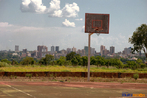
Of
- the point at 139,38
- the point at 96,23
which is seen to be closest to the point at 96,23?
the point at 96,23

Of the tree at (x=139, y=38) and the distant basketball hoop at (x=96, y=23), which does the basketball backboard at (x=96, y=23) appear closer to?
the distant basketball hoop at (x=96, y=23)

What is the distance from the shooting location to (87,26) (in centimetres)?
1616

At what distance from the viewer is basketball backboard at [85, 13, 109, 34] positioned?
632 inches

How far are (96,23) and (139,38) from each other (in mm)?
19924

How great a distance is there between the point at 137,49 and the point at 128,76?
1695 centimetres

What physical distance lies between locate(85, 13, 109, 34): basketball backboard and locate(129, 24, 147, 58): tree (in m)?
19.3

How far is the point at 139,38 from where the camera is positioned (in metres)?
33.6

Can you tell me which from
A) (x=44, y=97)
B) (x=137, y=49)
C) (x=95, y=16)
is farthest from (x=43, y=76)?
(x=137, y=49)

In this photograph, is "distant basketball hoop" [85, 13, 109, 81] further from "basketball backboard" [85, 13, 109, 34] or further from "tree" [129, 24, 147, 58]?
"tree" [129, 24, 147, 58]

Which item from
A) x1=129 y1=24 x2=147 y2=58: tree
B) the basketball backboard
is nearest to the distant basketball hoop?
the basketball backboard

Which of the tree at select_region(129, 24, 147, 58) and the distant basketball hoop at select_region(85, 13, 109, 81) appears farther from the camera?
the tree at select_region(129, 24, 147, 58)

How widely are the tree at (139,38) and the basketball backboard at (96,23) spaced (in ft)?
63.4

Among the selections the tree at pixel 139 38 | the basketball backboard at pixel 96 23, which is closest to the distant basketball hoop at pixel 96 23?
the basketball backboard at pixel 96 23

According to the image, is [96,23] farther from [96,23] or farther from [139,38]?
[139,38]
